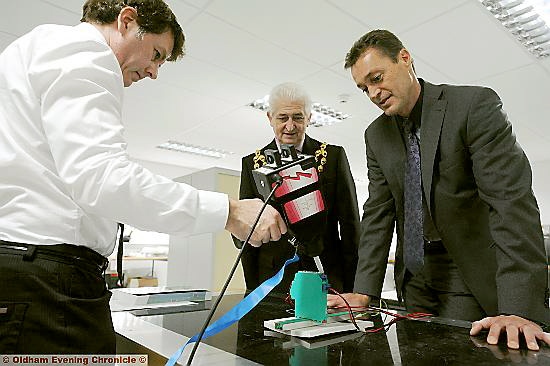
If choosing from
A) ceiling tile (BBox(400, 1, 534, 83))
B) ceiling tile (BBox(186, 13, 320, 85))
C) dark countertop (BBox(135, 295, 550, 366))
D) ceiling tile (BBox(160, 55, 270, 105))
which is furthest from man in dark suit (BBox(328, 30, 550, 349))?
ceiling tile (BBox(160, 55, 270, 105))

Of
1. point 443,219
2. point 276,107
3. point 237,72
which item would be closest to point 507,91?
point 237,72

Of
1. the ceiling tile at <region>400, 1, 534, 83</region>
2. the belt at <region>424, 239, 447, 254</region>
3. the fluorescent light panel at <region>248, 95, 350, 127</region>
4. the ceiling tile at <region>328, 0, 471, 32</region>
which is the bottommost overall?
the belt at <region>424, 239, 447, 254</region>

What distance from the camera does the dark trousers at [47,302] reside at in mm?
703

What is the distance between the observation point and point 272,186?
2.74ft

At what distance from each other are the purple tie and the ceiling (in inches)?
70.3

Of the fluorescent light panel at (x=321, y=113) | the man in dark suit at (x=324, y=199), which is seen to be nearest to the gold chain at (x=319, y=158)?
the man in dark suit at (x=324, y=199)

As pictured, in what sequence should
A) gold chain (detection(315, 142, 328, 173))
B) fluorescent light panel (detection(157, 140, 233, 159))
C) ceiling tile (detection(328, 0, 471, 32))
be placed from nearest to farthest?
gold chain (detection(315, 142, 328, 173)) < ceiling tile (detection(328, 0, 471, 32)) < fluorescent light panel (detection(157, 140, 233, 159))

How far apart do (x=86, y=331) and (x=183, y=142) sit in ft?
20.2

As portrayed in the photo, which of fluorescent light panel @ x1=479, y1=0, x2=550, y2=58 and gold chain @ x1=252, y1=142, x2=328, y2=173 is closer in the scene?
gold chain @ x1=252, y1=142, x2=328, y2=173

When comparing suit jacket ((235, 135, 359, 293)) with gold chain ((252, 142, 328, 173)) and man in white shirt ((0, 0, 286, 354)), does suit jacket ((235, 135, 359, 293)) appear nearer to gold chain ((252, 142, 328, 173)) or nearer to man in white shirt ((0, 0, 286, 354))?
gold chain ((252, 142, 328, 173))

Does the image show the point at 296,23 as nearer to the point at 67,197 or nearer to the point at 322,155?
the point at 322,155

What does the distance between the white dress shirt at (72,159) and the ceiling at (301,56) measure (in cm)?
224

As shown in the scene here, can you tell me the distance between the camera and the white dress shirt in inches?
27.7

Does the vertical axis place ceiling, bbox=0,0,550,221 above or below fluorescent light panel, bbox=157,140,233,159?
below
